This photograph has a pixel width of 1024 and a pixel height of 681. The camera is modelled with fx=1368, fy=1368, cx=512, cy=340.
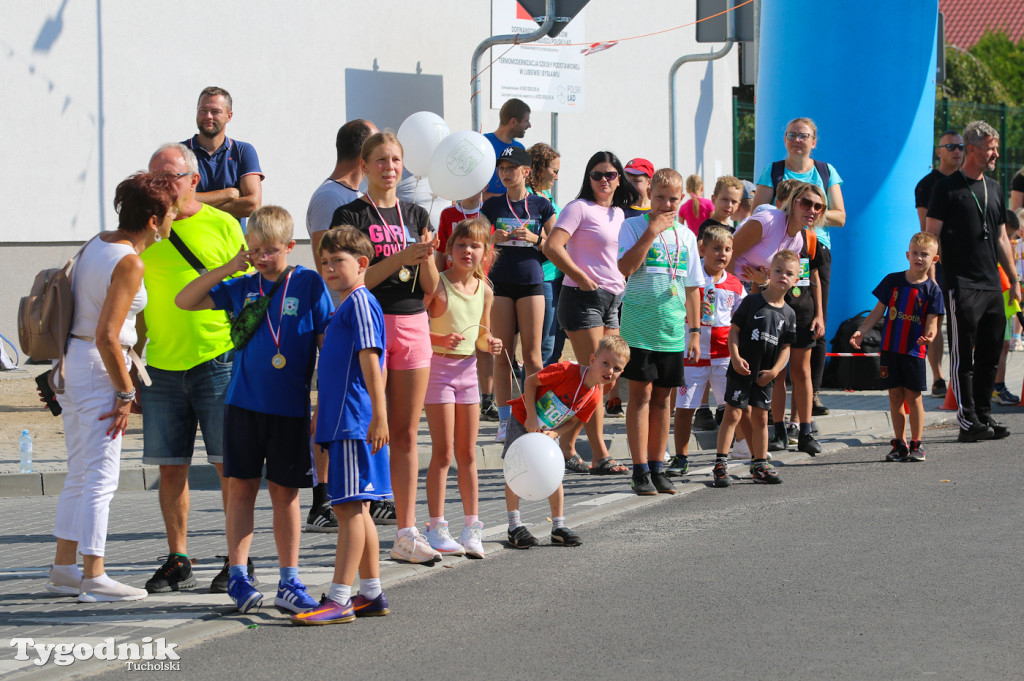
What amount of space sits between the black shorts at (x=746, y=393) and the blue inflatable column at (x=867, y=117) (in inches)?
206

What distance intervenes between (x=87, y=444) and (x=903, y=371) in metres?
6.17

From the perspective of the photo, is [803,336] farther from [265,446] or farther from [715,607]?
[265,446]

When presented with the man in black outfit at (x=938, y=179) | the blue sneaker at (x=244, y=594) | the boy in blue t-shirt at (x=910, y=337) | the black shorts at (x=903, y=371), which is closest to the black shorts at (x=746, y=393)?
the boy in blue t-shirt at (x=910, y=337)

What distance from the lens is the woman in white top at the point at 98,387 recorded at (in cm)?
592

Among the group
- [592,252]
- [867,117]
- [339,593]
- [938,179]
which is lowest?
[339,593]

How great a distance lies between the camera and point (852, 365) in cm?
1367

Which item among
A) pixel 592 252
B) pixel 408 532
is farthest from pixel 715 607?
pixel 592 252

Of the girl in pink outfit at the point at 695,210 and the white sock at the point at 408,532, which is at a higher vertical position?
the girl in pink outfit at the point at 695,210

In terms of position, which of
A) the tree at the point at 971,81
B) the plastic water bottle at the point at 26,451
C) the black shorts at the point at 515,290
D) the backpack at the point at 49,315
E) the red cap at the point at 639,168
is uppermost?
the tree at the point at 971,81

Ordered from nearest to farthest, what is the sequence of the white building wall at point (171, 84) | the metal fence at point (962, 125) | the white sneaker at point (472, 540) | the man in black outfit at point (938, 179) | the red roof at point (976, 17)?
the white sneaker at point (472, 540) → the man in black outfit at point (938, 179) → the white building wall at point (171, 84) → the metal fence at point (962, 125) → the red roof at point (976, 17)

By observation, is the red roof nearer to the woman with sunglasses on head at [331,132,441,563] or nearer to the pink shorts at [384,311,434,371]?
the woman with sunglasses on head at [331,132,441,563]

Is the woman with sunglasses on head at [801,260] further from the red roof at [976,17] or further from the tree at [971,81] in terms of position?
the red roof at [976,17]

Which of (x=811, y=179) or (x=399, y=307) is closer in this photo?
(x=399, y=307)

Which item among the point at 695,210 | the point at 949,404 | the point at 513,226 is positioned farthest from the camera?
the point at 695,210
